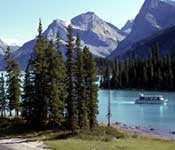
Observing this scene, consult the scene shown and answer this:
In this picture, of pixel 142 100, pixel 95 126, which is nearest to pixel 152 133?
pixel 95 126

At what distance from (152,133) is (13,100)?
2956cm

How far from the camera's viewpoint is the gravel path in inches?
2162

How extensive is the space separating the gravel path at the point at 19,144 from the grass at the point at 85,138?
4.50 ft

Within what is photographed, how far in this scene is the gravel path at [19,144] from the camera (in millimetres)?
54916

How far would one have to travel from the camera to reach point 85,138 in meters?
65.7

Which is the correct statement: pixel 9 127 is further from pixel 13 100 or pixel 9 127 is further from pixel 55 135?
pixel 13 100

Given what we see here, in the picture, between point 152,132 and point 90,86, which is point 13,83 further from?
point 152,132

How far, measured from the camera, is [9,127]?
77500 millimetres

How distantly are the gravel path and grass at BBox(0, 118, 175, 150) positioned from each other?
137cm

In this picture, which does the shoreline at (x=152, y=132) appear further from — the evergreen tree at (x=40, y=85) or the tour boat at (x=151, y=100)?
the tour boat at (x=151, y=100)

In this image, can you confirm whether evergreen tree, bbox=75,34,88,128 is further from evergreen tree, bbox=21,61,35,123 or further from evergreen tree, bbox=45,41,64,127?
evergreen tree, bbox=21,61,35,123

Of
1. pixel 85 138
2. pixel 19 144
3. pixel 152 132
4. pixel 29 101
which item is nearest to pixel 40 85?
pixel 29 101

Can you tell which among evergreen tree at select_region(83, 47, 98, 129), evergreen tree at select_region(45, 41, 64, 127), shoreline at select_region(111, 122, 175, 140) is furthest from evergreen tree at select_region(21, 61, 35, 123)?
shoreline at select_region(111, 122, 175, 140)

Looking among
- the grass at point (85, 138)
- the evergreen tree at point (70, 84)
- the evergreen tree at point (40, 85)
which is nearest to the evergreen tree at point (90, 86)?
the evergreen tree at point (70, 84)
